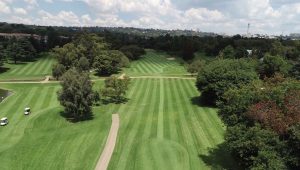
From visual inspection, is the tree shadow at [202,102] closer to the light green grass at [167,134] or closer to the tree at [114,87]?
the light green grass at [167,134]

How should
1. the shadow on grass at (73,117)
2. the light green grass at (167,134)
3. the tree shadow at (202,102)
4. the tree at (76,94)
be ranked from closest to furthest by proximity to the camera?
the light green grass at (167,134) < the tree at (76,94) < the shadow on grass at (73,117) < the tree shadow at (202,102)


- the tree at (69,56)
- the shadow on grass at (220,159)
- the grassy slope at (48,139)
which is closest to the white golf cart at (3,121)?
the grassy slope at (48,139)

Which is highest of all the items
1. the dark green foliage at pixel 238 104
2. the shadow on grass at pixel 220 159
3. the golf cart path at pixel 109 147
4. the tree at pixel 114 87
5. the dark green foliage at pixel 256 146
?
the dark green foliage at pixel 238 104

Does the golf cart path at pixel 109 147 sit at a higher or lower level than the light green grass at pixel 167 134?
lower

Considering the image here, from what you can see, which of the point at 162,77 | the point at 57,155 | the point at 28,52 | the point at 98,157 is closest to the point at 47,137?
the point at 57,155

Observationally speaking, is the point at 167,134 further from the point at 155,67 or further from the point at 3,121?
the point at 155,67

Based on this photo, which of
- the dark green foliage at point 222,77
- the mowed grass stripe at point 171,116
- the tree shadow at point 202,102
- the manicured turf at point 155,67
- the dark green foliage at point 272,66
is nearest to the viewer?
the mowed grass stripe at point 171,116

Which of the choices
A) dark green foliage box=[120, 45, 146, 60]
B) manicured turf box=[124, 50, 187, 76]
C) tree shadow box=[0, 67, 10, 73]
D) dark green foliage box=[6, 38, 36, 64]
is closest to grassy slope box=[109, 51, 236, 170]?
manicured turf box=[124, 50, 187, 76]
